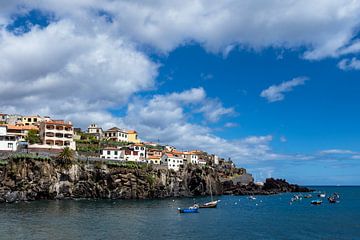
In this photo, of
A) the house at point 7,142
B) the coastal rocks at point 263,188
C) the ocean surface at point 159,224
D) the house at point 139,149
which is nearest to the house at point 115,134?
the house at point 139,149

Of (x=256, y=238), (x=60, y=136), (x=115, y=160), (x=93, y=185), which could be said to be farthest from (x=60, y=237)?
(x=60, y=136)

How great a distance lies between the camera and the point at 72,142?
12056cm

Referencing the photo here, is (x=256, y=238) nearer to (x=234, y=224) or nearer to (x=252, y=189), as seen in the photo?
(x=234, y=224)

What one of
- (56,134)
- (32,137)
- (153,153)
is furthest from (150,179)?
(32,137)

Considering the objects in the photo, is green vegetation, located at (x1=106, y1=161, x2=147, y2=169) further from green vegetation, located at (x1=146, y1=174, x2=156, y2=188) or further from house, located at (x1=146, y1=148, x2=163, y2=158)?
house, located at (x1=146, y1=148, x2=163, y2=158)

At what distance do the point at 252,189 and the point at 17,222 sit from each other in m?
119

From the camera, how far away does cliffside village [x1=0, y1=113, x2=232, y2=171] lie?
345ft

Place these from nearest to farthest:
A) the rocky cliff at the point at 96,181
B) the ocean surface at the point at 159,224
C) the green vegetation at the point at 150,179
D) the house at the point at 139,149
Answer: the ocean surface at the point at 159,224
the rocky cliff at the point at 96,181
the green vegetation at the point at 150,179
the house at the point at 139,149

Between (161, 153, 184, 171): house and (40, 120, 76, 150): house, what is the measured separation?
33.2m

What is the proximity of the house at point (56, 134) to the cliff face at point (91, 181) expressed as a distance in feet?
58.6

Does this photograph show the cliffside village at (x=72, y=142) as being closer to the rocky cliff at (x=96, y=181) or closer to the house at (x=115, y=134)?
the house at (x=115, y=134)

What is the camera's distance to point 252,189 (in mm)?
160750

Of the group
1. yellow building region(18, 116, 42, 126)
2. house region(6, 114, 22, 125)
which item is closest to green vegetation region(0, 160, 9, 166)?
house region(6, 114, 22, 125)

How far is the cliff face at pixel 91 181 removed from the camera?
92.4 m
